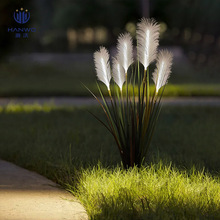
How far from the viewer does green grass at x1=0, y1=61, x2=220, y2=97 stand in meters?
16.5

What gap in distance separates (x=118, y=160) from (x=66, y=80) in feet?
49.9

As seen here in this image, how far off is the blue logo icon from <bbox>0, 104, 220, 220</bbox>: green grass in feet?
27.8

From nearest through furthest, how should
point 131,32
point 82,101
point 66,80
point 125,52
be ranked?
point 125,52 < point 82,101 < point 66,80 < point 131,32

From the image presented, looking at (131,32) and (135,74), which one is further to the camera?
(131,32)

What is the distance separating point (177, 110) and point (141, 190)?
7.07m

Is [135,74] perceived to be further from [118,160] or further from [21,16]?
[21,16]

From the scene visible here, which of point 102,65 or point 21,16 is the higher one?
point 21,16

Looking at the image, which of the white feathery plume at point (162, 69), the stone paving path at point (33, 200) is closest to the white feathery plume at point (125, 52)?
the white feathery plume at point (162, 69)

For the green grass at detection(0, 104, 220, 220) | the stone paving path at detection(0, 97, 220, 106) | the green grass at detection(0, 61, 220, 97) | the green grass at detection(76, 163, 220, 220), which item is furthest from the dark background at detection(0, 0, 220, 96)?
the green grass at detection(76, 163, 220, 220)

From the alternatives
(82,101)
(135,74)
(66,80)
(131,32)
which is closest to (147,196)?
(135,74)

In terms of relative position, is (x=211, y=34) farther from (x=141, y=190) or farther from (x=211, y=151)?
(x=141, y=190)

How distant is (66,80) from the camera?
21.8 meters

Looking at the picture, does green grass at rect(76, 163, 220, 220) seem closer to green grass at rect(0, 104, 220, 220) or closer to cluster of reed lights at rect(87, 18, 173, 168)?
green grass at rect(0, 104, 220, 220)

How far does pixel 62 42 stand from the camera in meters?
34.6
